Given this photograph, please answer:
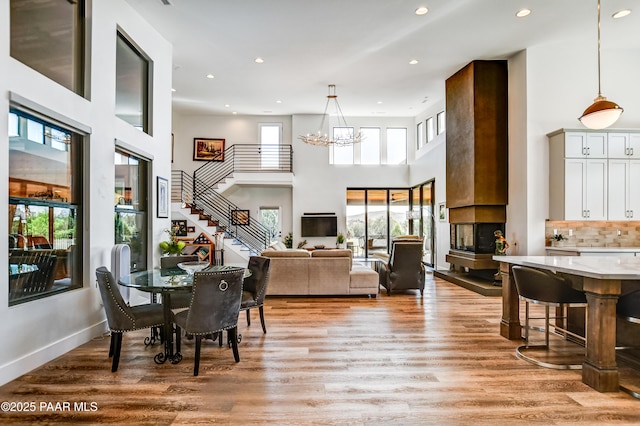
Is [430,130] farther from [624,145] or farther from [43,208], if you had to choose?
[43,208]

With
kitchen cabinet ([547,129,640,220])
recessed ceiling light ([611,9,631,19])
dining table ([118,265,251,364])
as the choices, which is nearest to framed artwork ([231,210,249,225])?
dining table ([118,265,251,364])

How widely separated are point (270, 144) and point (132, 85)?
7.05m

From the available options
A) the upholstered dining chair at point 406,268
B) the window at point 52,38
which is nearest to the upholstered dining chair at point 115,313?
the window at point 52,38

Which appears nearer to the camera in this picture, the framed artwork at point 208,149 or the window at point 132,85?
the window at point 132,85

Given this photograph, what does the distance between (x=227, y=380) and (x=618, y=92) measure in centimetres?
851

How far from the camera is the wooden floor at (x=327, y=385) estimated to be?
2.55 metres

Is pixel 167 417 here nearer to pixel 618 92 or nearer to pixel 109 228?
pixel 109 228

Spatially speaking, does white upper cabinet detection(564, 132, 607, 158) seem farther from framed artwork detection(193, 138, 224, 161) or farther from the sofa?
framed artwork detection(193, 138, 224, 161)

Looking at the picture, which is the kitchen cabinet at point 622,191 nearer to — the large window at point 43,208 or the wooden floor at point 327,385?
the wooden floor at point 327,385

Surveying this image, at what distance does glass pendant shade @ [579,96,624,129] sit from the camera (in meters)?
4.03

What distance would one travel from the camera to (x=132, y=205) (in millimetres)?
5664

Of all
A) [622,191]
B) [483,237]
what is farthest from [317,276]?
[622,191]

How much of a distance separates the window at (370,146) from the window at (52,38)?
952 centimetres

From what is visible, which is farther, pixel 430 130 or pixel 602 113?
pixel 430 130
